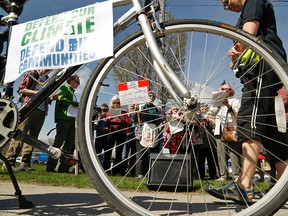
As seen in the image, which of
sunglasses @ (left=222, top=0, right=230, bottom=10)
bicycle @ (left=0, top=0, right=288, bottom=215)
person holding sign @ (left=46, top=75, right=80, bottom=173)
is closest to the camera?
bicycle @ (left=0, top=0, right=288, bottom=215)

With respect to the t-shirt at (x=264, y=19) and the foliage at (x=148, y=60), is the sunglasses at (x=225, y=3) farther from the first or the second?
the foliage at (x=148, y=60)

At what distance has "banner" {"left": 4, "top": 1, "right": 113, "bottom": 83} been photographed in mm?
1799

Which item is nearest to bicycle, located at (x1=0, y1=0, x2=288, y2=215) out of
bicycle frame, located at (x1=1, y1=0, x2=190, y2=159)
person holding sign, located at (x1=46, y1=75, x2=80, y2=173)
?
bicycle frame, located at (x1=1, y1=0, x2=190, y2=159)

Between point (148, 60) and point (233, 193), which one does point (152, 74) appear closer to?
point (148, 60)

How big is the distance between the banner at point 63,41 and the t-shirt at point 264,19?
3.40ft

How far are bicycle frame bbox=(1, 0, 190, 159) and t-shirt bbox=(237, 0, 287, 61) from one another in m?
0.84

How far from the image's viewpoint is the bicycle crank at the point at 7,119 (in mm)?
1955

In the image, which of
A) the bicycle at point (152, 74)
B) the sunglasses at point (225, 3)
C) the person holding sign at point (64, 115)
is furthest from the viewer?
the person holding sign at point (64, 115)

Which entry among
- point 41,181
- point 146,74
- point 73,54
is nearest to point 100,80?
point 73,54

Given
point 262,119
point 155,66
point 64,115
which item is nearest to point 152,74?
point 155,66

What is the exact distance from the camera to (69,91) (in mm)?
5730

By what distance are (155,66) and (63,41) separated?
51 centimetres

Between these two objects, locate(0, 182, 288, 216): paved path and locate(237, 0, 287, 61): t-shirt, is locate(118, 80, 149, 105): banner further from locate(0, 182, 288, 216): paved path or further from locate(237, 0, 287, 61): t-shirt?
locate(237, 0, 287, 61): t-shirt

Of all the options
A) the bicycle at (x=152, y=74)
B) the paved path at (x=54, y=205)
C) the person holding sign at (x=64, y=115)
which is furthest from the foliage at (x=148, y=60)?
the person holding sign at (x=64, y=115)
